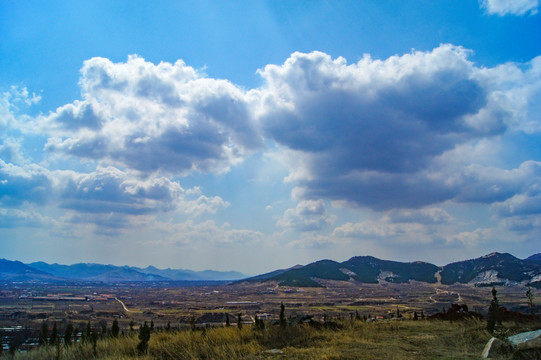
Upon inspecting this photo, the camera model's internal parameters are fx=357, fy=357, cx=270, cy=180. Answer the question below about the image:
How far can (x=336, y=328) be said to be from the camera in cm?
1878

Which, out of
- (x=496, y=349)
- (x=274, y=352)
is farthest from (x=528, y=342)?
(x=274, y=352)

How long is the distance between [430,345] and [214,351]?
8.18 m

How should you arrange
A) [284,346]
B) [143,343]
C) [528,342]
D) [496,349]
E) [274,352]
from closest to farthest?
[528,342] < [496,349] < [274,352] < [143,343] < [284,346]

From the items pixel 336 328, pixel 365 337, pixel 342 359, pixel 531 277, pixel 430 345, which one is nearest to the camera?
pixel 342 359

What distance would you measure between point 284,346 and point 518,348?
7585 mm

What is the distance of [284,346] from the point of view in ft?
44.9

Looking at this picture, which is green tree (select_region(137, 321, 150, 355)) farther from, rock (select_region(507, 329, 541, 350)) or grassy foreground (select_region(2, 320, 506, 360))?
rock (select_region(507, 329, 541, 350))

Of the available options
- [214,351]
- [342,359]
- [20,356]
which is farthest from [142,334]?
[342,359]

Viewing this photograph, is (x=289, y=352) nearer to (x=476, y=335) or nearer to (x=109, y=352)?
(x=109, y=352)

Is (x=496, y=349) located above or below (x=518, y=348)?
below

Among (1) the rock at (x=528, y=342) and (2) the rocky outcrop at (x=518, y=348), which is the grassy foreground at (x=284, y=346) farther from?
(1) the rock at (x=528, y=342)

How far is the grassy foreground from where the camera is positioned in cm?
1162

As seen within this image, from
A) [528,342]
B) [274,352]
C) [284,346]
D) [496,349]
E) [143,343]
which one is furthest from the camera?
[284,346]

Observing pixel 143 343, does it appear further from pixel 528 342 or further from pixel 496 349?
pixel 528 342
